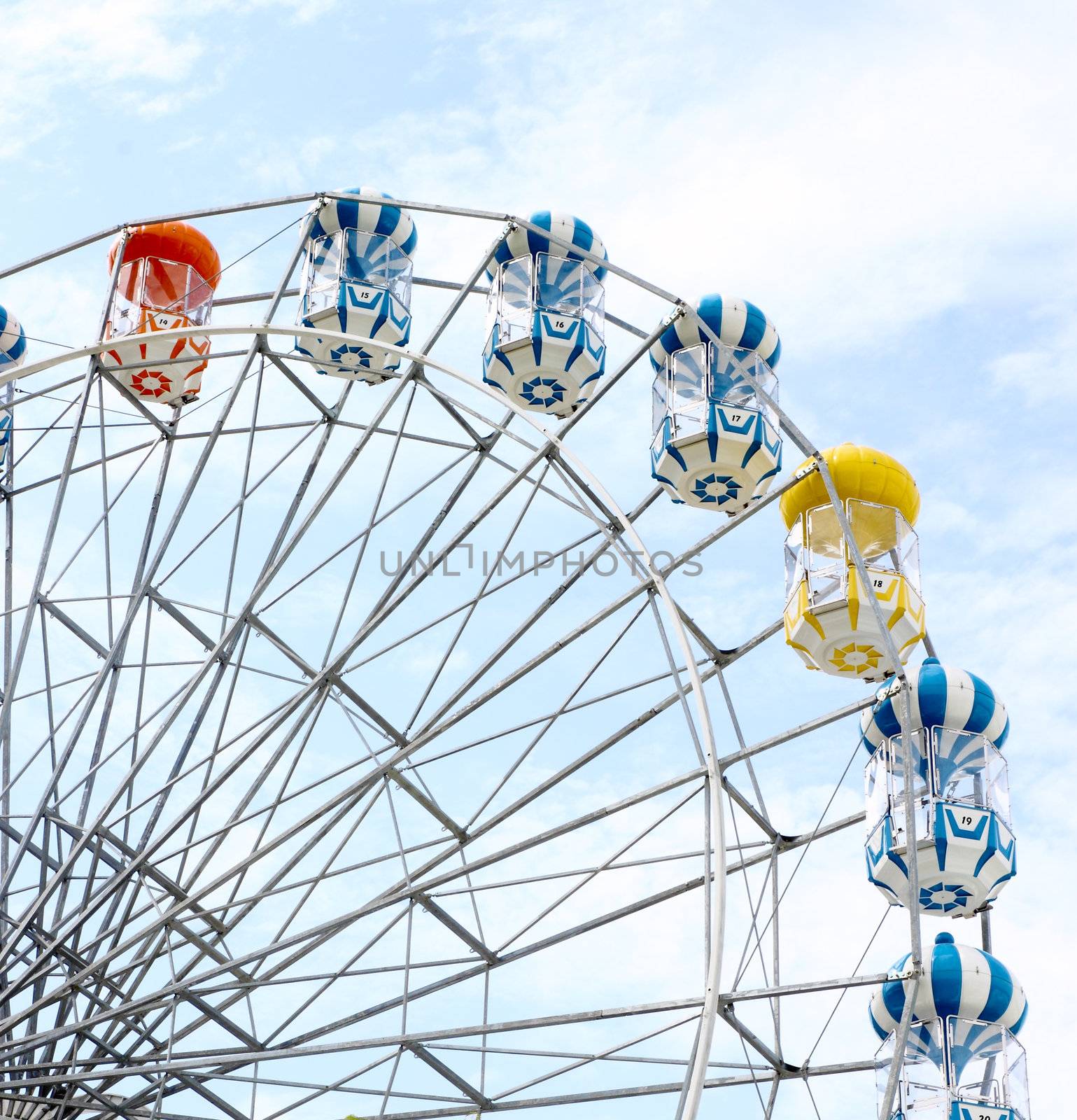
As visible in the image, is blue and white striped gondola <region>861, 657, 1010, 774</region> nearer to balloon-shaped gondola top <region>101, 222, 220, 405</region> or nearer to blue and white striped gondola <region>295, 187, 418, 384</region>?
blue and white striped gondola <region>295, 187, 418, 384</region>

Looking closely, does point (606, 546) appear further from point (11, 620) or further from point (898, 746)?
point (11, 620)

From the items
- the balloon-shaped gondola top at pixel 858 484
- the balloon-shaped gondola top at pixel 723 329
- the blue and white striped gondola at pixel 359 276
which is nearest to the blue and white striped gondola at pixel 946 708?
the balloon-shaped gondola top at pixel 858 484

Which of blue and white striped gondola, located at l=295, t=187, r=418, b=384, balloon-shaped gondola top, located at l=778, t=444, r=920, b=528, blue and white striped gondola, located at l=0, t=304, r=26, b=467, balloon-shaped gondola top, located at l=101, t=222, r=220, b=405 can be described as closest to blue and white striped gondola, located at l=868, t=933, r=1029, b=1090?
balloon-shaped gondola top, located at l=778, t=444, r=920, b=528

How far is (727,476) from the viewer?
53.0 ft

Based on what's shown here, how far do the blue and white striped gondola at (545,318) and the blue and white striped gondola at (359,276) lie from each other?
2.87 feet

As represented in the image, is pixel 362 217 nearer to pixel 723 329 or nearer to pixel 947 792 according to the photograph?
pixel 723 329

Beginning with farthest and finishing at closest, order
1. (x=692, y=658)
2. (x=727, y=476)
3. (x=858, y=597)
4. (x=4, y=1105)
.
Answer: (x=727, y=476) → (x=858, y=597) → (x=4, y=1105) → (x=692, y=658)

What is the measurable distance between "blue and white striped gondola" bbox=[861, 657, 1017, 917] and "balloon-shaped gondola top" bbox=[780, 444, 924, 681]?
19.3 inches

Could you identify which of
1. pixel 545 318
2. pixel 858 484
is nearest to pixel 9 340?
pixel 545 318

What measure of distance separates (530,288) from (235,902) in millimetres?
6020

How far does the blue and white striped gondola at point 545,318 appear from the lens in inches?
648

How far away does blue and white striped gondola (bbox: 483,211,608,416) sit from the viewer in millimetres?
16469

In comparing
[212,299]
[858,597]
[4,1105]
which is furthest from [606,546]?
[4,1105]

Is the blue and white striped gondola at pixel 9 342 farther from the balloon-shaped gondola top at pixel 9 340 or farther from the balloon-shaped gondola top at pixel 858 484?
the balloon-shaped gondola top at pixel 858 484
